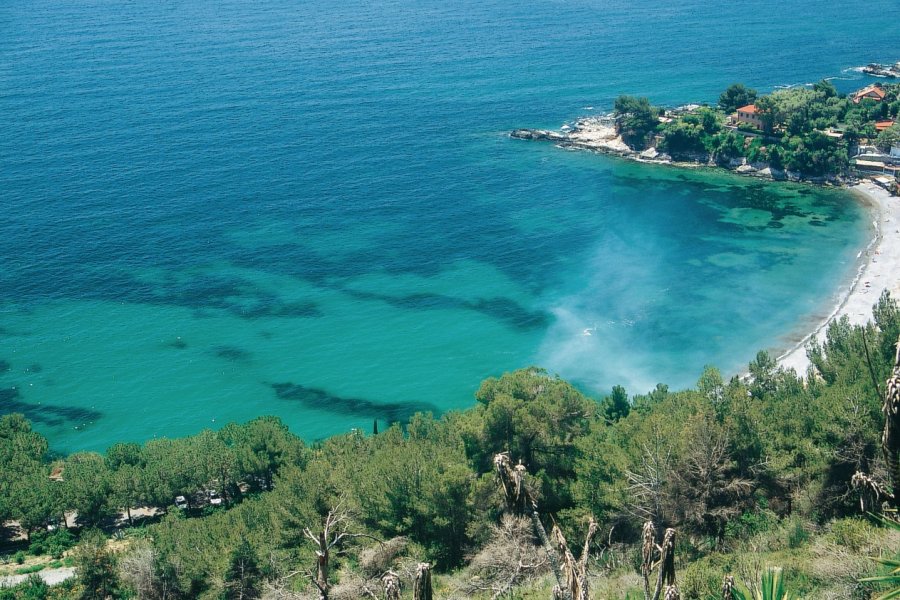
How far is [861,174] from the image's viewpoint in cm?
9644

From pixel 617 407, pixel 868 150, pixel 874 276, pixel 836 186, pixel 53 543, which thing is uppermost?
pixel 868 150

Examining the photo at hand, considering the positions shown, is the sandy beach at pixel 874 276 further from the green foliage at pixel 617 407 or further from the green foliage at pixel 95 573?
the green foliage at pixel 95 573

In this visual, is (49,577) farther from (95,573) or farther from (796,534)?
(796,534)

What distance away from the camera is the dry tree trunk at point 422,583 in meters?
16.5

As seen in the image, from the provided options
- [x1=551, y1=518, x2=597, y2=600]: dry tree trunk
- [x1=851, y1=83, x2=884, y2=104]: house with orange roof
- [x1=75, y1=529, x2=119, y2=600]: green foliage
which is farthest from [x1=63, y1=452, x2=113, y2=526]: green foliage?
[x1=851, y1=83, x2=884, y2=104]: house with orange roof

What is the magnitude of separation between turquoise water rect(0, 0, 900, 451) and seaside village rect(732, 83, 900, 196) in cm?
741

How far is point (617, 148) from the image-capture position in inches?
4424

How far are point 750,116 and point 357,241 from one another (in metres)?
58.5

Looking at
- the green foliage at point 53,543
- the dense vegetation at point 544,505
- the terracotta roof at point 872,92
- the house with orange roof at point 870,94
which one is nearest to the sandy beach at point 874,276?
the dense vegetation at point 544,505

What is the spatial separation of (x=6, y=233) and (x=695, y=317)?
7600cm

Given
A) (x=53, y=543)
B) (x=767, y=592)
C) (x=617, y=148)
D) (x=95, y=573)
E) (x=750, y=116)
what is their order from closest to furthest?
(x=767, y=592) → (x=95, y=573) → (x=53, y=543) → (x=750, y=116) → (x=617, y=148)

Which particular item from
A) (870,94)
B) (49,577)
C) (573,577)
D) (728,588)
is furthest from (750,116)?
(573,577)

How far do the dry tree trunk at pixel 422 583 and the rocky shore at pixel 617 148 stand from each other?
94654mm

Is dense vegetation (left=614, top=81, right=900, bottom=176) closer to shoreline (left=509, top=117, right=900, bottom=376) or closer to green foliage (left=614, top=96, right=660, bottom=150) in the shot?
green foliage (left=614, top=96, right=660, bottom=150)
